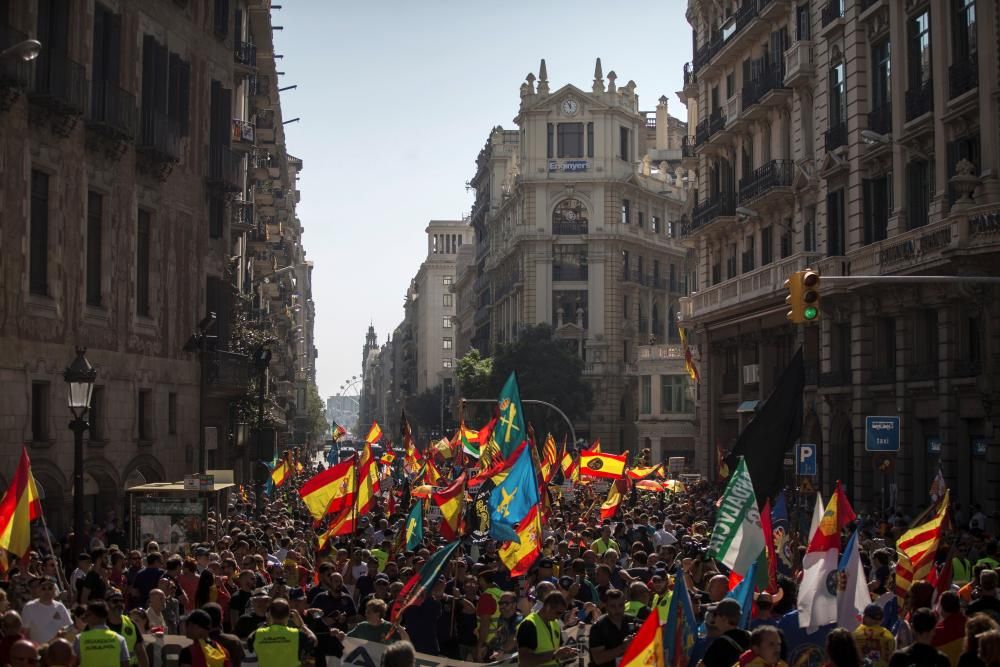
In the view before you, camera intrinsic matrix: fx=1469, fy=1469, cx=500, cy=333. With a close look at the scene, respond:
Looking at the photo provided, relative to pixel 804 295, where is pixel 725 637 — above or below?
below

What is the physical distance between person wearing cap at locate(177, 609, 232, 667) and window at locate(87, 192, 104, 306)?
75.0ft

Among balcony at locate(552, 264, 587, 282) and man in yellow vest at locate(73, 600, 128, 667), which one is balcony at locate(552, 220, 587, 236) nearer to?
balcony at locate(552, 264, 587, 282)

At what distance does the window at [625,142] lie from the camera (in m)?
91.4

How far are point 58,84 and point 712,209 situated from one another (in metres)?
26.2

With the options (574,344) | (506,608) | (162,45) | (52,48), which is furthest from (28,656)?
(574,344)

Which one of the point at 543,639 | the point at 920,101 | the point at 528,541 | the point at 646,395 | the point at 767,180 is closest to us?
the point at 543,639

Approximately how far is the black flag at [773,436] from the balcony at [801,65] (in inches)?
1078

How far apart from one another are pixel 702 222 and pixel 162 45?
21.8m

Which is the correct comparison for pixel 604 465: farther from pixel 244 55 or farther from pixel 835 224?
pixel 244 55

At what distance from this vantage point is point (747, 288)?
151 feet

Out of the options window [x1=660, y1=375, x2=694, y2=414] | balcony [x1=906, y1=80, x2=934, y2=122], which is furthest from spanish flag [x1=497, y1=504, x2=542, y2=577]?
window [x1=660, y1=375, x2=694, y2=414]

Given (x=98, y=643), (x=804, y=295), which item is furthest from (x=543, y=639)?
(x=804, y=295)

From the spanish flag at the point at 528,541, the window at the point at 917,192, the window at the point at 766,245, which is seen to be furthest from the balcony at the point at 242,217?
the spanish flag at the point at 528,541

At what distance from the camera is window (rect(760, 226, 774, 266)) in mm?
45562
